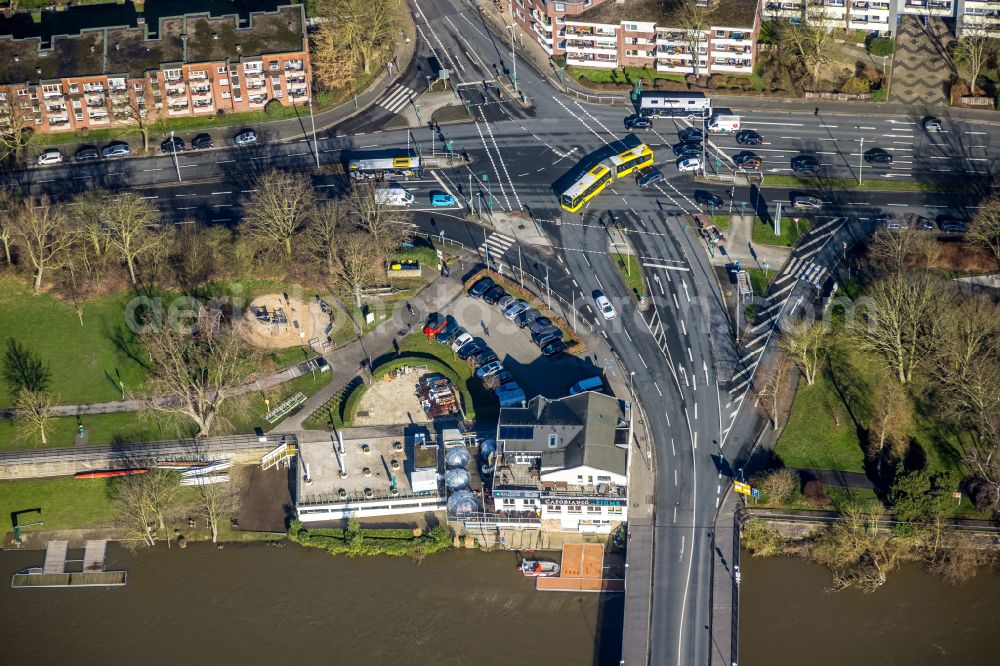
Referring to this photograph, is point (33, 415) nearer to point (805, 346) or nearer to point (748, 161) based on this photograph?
point (805, 346)

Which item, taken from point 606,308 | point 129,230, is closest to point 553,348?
point 606,308

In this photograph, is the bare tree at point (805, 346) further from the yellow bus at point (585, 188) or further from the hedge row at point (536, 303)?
the yellow bus at point (585, 188)

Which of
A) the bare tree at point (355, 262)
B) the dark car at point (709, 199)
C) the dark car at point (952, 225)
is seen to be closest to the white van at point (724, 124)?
the dark car at point (709, 199)

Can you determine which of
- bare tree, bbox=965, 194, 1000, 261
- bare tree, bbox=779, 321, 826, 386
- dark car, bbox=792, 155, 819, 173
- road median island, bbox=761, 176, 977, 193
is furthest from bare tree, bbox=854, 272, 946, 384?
dark car, bbox=792, 155, 819, 173

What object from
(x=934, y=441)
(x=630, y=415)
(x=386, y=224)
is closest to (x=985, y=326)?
(x=934, y=441)

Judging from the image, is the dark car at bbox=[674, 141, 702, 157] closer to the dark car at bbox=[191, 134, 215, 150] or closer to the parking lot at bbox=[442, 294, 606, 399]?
the parking lot at bbox=[442, 294, 606, 399]

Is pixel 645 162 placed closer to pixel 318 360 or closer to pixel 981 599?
pixel 318 360
